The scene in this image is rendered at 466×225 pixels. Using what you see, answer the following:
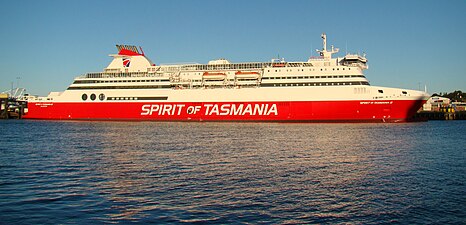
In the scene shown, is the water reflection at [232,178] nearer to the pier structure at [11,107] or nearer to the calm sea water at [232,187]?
the calm sea water at [232,187]

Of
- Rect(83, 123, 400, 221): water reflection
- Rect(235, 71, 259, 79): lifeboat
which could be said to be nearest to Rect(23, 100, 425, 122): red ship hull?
Rect(235, 71, 259, 79): lifeboat

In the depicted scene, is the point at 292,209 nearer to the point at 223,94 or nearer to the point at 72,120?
the point at 223,94

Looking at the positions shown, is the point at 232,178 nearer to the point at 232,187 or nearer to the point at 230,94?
the point at 232,187

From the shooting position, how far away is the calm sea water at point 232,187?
8.59m

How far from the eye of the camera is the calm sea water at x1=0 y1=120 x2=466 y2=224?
8.59m

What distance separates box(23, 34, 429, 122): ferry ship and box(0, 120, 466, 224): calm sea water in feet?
81.7

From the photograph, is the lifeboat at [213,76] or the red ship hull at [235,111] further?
the lifeboat at [213,76]

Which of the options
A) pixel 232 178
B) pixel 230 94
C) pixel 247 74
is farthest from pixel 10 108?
pixel 232 178

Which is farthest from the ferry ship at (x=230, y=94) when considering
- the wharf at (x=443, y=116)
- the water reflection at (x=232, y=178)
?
the wharf at (x=443, y=116)

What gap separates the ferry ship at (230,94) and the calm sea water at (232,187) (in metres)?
24.9

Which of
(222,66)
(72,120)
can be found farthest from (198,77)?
(72,120)

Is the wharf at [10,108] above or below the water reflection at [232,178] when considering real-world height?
above

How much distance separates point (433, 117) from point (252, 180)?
77.3 metres

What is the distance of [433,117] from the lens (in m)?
79.8
